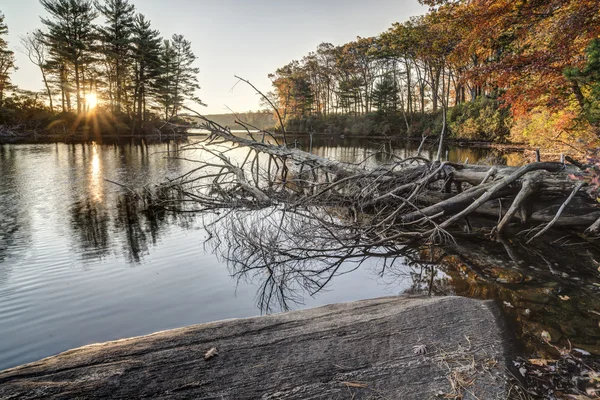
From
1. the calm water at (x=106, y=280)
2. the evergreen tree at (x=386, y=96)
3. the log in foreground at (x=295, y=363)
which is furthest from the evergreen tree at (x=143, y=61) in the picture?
the log in foreground at (x=295, y=363)

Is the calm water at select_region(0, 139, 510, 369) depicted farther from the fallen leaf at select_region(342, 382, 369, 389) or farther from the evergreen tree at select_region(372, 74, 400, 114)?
the evergreen tree at select_region(372, 74, 400, 114)

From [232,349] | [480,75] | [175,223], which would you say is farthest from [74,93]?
[232,349]

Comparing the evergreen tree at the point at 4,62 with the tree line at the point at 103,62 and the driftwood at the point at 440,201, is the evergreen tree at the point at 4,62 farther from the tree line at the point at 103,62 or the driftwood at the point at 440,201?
the driftwood at the point at 440,201

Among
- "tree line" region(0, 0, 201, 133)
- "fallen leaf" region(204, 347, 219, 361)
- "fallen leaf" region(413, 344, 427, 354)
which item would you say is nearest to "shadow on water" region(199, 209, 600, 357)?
"fallen leaf" region(413, 344, 427, 354)

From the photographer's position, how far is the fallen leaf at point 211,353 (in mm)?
2516

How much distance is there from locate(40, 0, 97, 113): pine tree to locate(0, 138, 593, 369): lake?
34.3 m

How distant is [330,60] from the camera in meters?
47.9

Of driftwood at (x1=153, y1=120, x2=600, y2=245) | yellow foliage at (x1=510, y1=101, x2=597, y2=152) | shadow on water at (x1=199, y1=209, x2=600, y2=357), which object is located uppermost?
yellow foliage at (x1=510, y1=101, x2=597, y2=152)

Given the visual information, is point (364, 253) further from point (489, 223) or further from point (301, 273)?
point (489, 223)

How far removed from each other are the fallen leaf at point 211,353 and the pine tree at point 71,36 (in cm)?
4157

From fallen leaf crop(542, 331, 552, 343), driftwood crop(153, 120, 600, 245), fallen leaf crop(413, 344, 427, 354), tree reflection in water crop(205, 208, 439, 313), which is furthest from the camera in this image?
driftwood crop(153, 120, 600, 245)

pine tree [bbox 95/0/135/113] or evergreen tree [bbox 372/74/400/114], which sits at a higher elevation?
pine tree [bbox 95/0/135/113]

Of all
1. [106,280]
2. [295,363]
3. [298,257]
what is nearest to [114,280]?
[106,280]

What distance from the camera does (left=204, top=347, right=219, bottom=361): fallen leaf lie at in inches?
99.0
